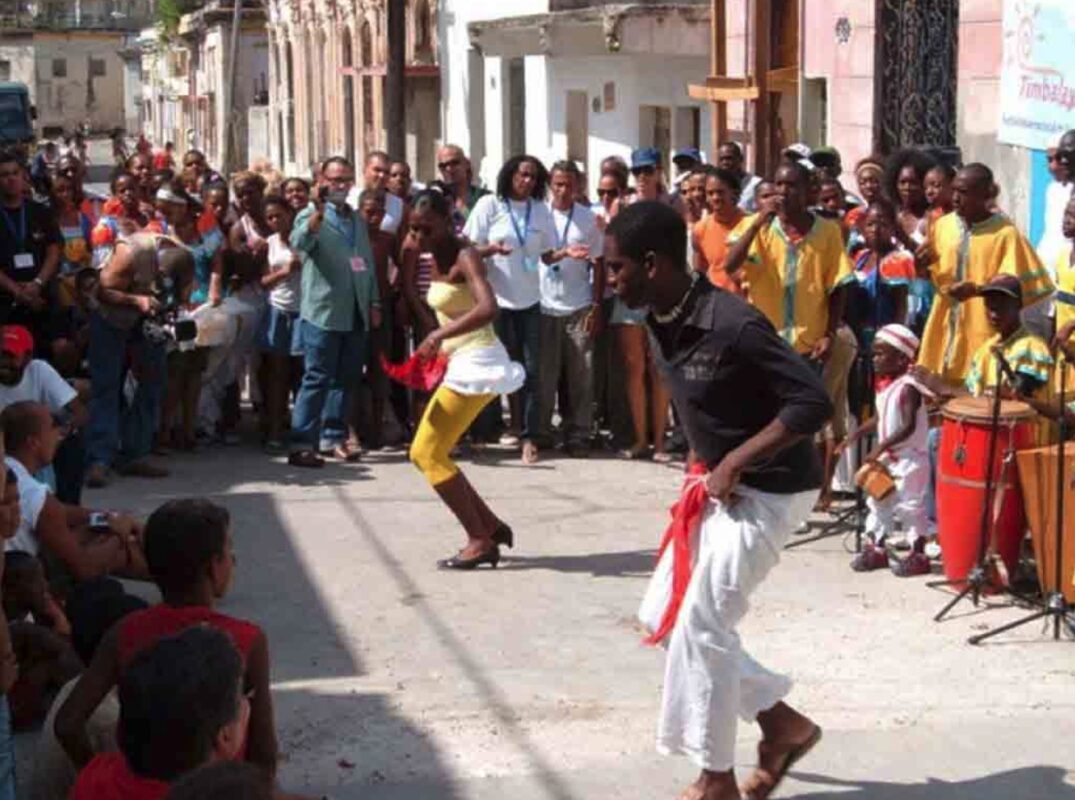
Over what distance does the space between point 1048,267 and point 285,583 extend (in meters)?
4.23

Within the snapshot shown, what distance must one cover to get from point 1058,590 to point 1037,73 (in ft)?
16.7

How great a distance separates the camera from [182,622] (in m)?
4.91

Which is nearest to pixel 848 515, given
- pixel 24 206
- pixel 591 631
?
pixel 591 631

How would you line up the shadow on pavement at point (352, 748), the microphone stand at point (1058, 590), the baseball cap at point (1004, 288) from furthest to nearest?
the baseball cap at point (1004, 288) < the microphone stand at point (1058, 590) < the shadow on pavement at point (352, 748)

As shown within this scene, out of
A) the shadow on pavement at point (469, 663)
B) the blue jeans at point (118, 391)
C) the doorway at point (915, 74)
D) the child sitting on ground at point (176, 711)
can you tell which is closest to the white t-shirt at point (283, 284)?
the blue jeans at point (118, 391)

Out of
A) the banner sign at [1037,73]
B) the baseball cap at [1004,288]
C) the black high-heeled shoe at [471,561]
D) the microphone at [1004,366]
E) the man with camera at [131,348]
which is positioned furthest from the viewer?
the banner sign at [1037,73]

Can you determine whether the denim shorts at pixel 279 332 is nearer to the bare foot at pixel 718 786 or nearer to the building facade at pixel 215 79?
the bare foot at pixel 718 786

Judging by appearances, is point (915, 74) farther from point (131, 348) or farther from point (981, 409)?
point (981, 409)

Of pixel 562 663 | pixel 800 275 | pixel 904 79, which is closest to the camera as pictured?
pixel 562 663

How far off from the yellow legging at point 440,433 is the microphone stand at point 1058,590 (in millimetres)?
2564

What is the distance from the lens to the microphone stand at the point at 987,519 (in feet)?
25.8

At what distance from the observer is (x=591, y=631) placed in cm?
789

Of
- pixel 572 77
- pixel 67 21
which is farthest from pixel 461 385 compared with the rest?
pixel 67 21

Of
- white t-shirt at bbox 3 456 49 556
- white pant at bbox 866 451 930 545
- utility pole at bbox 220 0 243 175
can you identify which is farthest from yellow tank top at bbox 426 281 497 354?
utility pole at bbox 220 0 243 175
